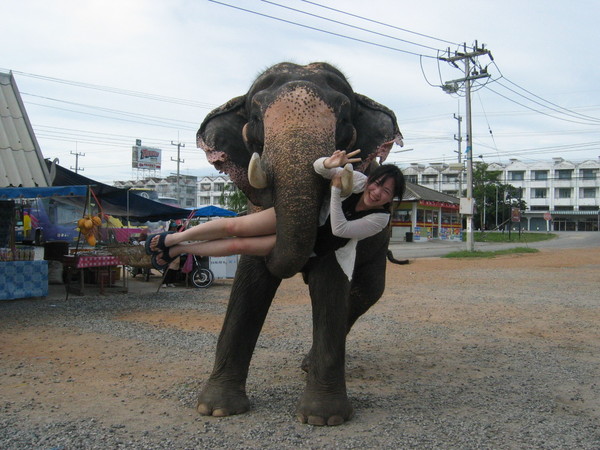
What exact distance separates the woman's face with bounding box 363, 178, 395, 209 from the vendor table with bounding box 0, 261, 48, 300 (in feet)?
25.9

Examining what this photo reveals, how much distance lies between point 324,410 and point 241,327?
83 centimetres

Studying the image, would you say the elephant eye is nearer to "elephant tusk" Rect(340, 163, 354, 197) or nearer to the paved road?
"elephant tusk" Rect(340, 163, 354, 197)

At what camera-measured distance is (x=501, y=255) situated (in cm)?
2542

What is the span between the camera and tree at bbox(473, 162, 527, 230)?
69.3 meters

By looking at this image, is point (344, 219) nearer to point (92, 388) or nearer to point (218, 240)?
point (218, 240)

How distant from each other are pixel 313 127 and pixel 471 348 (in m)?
4.02

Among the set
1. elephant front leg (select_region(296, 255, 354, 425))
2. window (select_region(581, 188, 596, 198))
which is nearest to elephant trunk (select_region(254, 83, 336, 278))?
elephant front leg (select_region(296, 255, 354, 425))

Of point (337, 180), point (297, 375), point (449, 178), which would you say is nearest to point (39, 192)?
point (297, 375)

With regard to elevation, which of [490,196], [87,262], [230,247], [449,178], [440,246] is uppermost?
[449,178]

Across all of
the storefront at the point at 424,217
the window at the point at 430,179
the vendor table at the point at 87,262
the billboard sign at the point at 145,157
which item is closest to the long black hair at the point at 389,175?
the vendor table at the point at 87,262

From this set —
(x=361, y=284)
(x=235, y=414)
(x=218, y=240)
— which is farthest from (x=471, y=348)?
(x=218, y=240)

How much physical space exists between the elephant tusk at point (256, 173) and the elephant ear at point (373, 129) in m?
1.14

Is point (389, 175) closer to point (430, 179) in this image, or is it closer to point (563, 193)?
point (563, 193)

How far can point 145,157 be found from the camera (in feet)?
250
